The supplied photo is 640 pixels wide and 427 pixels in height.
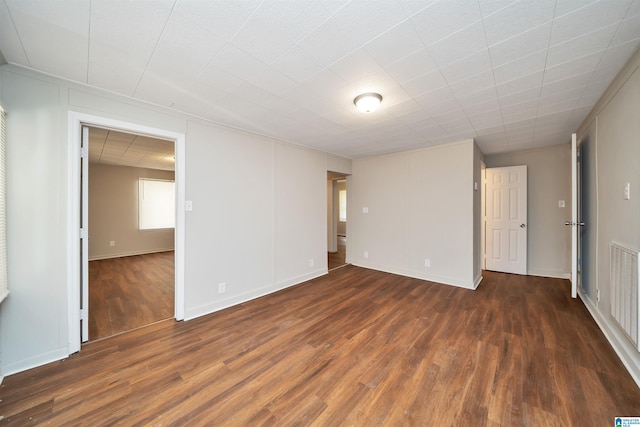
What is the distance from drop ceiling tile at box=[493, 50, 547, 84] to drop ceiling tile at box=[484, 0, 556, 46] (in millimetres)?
362

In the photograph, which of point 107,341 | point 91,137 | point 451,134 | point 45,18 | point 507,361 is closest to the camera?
point 45,18

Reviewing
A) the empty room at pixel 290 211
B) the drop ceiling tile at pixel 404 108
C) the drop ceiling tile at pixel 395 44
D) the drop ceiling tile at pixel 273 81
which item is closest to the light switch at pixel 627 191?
the empty room at pixel 290 211

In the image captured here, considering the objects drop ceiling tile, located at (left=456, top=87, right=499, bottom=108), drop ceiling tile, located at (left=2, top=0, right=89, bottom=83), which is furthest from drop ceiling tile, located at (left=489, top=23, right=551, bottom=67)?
drop ceiling tile, located at (left=2, top=0, right=89, bottom=83)

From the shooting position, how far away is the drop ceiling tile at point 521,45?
4.82 feet

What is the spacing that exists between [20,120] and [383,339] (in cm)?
359

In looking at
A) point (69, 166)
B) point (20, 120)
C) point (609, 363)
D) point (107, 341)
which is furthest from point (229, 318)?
point (609, 363)

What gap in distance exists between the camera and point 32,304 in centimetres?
187

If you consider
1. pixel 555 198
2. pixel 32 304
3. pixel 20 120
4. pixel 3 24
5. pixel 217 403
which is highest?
pixel 3 24

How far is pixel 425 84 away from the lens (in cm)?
206

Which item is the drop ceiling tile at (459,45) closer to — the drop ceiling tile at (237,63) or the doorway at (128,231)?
the drop ceiling tile at (237,63)

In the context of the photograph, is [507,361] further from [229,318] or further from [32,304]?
[32,304]

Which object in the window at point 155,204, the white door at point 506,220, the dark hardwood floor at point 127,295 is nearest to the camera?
the dark hardwood floor at point 127,295

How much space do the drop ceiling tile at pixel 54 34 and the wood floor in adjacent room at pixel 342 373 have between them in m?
2.39

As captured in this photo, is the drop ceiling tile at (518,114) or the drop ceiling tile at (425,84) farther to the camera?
the drop ceiling tile at (518,114)
